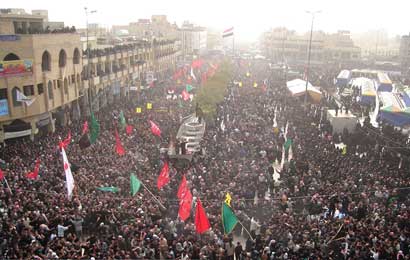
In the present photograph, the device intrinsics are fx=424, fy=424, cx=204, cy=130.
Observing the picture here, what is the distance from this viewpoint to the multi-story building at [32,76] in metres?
24.8

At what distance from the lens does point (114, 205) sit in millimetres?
15164

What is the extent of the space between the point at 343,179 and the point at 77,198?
10789mm

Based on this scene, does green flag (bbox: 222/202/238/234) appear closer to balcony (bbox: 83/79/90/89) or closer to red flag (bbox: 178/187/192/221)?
red flag (bbox: 178/187/192/221)

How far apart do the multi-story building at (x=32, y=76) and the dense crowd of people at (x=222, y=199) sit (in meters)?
2.71

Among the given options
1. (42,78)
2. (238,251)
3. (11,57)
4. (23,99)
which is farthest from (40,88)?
(238,251)

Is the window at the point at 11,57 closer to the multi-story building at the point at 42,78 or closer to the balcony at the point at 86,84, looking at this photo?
the multi-story building at the point at 42,78

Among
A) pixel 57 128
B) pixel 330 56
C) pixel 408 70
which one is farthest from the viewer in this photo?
pixel 330 56

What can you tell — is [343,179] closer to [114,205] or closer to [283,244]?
[283,244]

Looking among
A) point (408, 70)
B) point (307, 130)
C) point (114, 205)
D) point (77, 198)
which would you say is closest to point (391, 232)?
point (114, 205)

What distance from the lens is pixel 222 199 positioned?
1566cm

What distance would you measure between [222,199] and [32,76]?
16.2 m

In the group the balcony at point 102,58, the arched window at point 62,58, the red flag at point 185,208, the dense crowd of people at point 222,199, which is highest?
the arched window at point 62,58

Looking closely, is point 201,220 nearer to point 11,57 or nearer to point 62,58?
point 11,57

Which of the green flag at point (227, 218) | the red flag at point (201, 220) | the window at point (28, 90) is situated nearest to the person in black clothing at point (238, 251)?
the green flag at point (227, 218)
